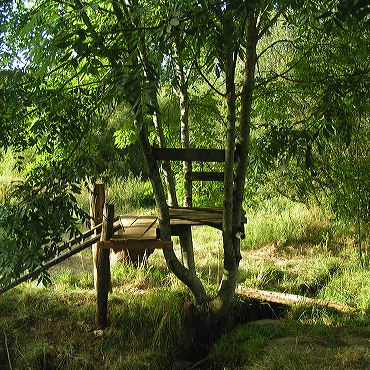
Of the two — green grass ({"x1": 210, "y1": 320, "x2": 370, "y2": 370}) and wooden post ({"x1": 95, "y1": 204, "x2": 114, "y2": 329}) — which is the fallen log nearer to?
green grass ({"x1": 210, "y1": 320, "x2": 370, "y2": 370})

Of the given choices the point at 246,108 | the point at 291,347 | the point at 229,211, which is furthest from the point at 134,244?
the point at 291,347

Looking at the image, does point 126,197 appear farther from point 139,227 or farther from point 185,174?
point 139,227

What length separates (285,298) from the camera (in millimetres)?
6586

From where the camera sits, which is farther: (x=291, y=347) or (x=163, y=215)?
(x=163, y=215)

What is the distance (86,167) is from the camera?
505 cm

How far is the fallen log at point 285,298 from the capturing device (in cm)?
629

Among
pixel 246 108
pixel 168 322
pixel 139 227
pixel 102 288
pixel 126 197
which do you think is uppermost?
pixel 246 108

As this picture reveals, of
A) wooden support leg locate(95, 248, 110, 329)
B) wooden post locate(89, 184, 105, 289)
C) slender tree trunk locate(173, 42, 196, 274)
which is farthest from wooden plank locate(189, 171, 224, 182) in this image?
wooden support leg locate(95, 248, 110, 329)

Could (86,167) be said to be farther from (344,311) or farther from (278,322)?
(344,311)

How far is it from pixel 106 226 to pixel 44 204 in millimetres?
1040

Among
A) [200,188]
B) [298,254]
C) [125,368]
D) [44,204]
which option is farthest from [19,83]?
[298,254]

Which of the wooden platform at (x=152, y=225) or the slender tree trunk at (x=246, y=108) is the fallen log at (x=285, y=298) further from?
the slender tree trunk at (x=246, y=108)

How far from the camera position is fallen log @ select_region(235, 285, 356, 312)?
629 cm

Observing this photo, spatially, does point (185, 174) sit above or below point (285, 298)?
above
